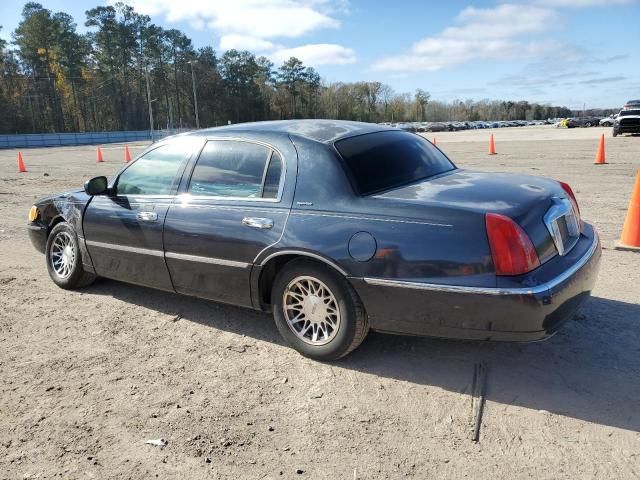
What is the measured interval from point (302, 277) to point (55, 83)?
102532mm

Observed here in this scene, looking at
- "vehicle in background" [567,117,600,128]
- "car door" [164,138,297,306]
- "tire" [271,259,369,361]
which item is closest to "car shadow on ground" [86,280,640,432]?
"tire" [271,259,369,361]

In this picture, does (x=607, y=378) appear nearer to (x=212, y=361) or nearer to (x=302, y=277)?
(x=302, y=277)

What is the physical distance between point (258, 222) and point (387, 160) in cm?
106

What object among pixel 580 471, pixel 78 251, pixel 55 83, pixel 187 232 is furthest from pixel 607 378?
pixel 55 83

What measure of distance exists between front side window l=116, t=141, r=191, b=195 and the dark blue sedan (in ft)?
0.04

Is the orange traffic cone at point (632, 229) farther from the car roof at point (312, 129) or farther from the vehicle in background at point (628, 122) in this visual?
the vehicle in background at point (628, 122)

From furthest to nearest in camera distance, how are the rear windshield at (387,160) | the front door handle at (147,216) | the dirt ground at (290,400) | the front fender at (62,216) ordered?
the front fender at (62,216)
the front door handle at (147,216)
the rear windshield at (387,160)
the dirt ground at (290,400)

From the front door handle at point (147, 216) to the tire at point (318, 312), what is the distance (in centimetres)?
127

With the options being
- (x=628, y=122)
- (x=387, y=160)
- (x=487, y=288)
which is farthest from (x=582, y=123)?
(x=487, y=288)

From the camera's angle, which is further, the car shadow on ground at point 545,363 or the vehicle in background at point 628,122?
the vehicle in background at point 628,122

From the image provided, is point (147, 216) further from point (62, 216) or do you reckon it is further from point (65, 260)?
point (65, 260)

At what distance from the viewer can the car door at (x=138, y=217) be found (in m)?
4.35

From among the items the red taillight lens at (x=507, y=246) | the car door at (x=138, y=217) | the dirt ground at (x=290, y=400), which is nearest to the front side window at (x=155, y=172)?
the car door at (x=138, y=217)

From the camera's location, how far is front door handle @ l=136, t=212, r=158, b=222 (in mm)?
4320
